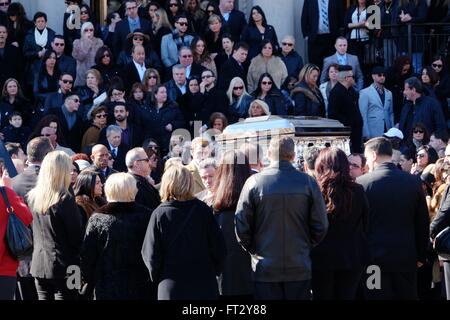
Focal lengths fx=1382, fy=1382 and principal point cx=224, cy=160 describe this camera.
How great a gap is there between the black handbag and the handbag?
10.8 feet

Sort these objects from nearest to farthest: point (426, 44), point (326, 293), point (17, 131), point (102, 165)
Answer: point (326, 293)
point (102, 165)
point (17, 131)
point (426, 44)

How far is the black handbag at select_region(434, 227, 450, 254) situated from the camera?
11.2 metres

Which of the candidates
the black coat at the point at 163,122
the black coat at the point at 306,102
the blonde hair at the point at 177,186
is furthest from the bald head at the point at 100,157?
the black coat at the point at 306,102

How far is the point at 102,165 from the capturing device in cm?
1298

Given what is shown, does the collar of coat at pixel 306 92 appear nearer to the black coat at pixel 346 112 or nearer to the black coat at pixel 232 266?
the black coat at pixel 346 112

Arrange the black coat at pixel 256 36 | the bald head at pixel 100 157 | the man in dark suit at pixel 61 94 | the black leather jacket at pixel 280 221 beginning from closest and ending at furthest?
the black leather jacket at pixel 280 221
the bald head at pixel 100 157
the man in dark suit at pixel 61 94
the black coat at pixel 256 36

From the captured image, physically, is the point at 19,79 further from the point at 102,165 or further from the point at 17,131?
the point at 102,165

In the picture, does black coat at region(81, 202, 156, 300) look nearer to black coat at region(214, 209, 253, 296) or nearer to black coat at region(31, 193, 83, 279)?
black coat at region(31, 193, 83, 279)

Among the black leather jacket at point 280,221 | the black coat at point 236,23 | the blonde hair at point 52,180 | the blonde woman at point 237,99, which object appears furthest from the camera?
the black coat at point 236,23

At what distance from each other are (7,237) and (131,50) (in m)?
8.59

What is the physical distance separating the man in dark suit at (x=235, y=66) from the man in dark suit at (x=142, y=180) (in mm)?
6801

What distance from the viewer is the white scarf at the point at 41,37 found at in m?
19.0

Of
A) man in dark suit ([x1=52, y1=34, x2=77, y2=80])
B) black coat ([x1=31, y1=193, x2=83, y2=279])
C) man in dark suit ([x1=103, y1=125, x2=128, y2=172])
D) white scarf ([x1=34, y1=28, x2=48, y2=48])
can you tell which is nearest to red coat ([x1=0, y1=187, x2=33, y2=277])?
black coat ([x1=31, y1=193, x2=83, y2=279])
